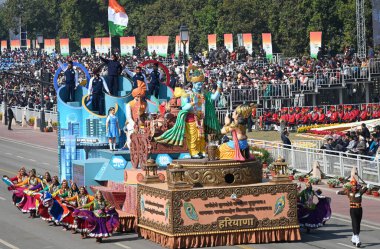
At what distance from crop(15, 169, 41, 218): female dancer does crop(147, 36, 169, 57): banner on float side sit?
163 feet

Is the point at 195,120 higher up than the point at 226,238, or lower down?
higher up

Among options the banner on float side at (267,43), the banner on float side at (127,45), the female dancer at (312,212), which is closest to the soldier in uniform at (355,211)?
the female dancer at (312,212)

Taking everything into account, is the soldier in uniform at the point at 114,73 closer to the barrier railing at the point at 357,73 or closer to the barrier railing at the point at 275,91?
the barrier railing at the point at 275,91

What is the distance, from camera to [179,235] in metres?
35.4

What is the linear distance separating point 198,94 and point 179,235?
485 centimetres

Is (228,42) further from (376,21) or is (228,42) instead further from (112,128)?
(112,128)

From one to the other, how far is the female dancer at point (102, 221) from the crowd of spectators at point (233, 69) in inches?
951

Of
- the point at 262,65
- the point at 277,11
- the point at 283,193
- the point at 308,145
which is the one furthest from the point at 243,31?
the point at 283,193

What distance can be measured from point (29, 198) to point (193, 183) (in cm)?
888

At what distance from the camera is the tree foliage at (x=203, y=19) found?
95375 millimetres

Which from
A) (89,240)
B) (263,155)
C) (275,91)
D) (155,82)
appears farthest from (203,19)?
(89,240)

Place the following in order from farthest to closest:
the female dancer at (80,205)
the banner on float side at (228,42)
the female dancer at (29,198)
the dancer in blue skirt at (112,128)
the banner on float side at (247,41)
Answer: the banner on float side at (228,42), the banner on float side at (247,41), the dancer in blue skirt at (112,128), the female dancer at (29,198), the female dancer at (80,205)

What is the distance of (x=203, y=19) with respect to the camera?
116438 mm

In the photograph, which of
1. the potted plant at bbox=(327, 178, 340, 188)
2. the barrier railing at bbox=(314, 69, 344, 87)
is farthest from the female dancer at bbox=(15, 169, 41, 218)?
the barrier railing at bbox=(314, 69, 344, 87)
